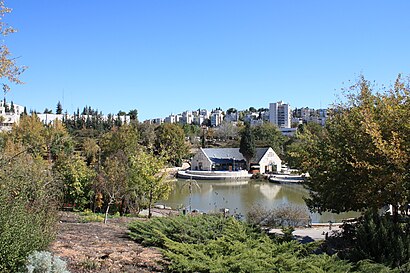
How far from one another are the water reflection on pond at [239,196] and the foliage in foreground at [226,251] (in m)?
12.6

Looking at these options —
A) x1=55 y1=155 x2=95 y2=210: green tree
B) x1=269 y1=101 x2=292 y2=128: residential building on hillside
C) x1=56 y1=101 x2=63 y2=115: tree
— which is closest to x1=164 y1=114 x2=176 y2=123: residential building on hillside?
x1=269 y1=101 x2=292 y2=128: residential building on hillside

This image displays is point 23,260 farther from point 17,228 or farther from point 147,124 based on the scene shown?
point 147,124

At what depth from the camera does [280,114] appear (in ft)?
485

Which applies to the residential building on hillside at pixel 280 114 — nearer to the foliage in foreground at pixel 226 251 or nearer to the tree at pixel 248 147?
the tree at pixel 248 147

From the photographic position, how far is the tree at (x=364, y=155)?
9.27 meters

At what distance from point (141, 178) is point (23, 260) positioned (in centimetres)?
1175

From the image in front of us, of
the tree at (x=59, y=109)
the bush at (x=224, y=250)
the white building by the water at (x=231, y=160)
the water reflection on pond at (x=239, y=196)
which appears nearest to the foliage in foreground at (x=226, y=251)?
the bush at (x=224, y=250)

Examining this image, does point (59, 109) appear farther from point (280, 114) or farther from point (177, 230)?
point (177, 230)

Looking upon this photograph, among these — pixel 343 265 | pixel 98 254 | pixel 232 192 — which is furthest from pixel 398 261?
pixel 232 192

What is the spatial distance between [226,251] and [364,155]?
4781mm

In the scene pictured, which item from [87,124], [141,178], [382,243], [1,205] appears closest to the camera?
[1,205]

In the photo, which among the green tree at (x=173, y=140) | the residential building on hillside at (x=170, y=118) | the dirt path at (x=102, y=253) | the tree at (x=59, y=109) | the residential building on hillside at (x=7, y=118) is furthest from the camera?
the residential building on hillside at (x=170, y=118)

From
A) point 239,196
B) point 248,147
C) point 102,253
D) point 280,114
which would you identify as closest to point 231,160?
point 248,147

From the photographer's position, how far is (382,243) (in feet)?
29.6
